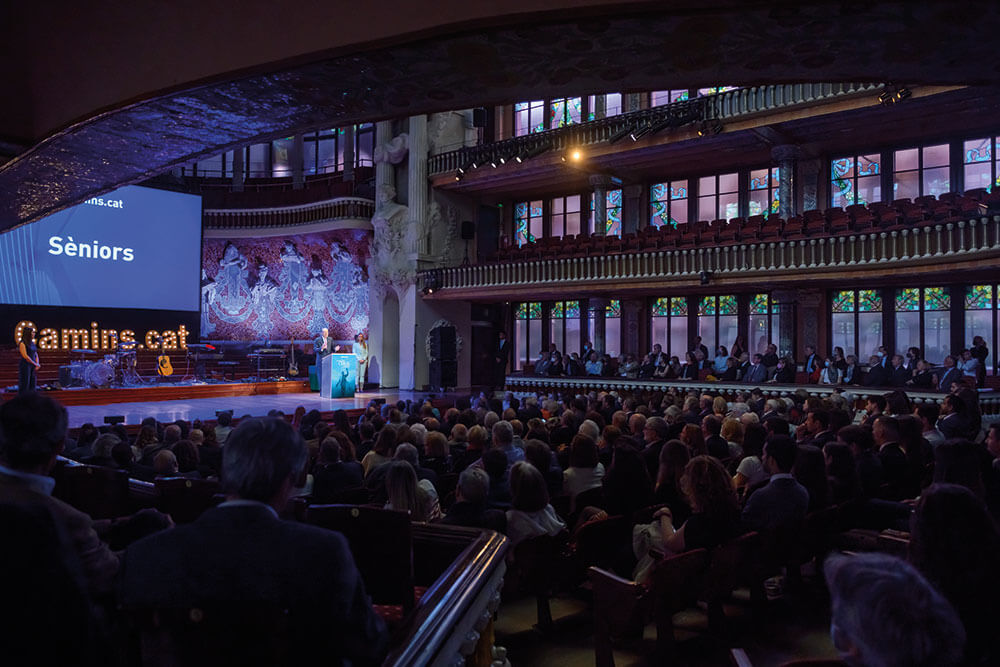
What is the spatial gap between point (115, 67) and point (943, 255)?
11893 mm

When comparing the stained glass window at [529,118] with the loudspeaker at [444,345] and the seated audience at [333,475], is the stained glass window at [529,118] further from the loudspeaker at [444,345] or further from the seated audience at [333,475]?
the seated audience at [333,475]

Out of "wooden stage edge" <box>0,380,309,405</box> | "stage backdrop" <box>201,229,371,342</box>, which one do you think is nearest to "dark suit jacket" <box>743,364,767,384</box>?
"wooden stage edge" <box>0,380,309,405</box>

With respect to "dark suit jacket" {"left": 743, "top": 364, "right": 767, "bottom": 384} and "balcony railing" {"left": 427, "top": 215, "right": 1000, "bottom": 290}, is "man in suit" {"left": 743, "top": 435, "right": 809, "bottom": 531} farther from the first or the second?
"dark suit jacket" {"left": 743, "top": 364, "right": 767, "bottom": 384}

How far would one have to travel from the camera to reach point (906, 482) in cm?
467

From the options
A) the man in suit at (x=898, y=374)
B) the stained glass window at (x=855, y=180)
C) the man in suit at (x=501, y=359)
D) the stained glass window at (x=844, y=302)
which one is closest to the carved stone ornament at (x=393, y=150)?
the man in suit at (x=501, y=359)

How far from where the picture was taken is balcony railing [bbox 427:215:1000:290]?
423 inches

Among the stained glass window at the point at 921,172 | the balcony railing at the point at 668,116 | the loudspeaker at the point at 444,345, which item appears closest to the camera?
the balcony railing at the point at 668,116

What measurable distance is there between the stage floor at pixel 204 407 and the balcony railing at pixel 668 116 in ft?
21.9

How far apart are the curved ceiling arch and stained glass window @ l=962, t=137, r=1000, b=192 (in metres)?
13.6

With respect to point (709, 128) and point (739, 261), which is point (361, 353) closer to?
point (739, 261)

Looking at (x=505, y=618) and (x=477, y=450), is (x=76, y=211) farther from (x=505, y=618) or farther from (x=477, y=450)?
(x=505, y=618)

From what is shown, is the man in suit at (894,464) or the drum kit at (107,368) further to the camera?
the drum kit at (107,368)

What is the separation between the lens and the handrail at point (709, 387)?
10344mm

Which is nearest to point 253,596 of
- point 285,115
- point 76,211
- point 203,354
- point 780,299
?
point 285,115
